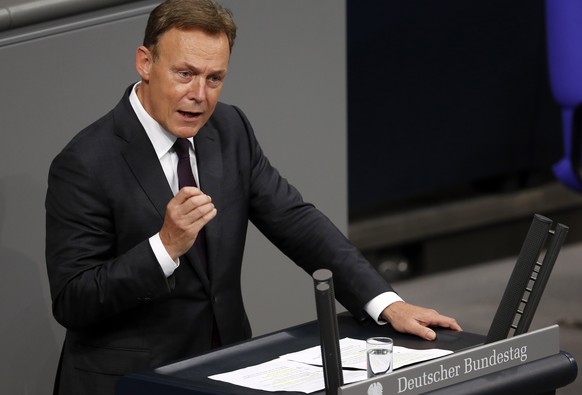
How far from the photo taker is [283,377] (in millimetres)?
2545

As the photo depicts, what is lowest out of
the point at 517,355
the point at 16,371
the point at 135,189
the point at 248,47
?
the point at 16,371

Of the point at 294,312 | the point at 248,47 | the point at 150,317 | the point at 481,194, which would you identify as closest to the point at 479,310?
the point at 481,194

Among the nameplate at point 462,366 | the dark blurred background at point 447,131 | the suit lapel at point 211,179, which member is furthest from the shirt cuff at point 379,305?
the dark blurred background at point 447,131

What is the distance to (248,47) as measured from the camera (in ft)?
12.9

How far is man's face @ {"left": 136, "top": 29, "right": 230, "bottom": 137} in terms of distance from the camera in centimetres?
279

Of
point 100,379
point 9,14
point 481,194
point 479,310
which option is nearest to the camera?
point 100,379

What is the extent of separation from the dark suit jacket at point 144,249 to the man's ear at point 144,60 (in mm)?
113

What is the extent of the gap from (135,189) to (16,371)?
2.94 feet

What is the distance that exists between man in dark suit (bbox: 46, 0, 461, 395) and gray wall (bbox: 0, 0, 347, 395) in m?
0.59

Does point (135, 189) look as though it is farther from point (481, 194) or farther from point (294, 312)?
point (481, 194)

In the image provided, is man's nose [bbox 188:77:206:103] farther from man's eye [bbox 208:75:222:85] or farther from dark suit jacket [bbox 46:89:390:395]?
dark suit jacket [bbox 46:89:390:395]

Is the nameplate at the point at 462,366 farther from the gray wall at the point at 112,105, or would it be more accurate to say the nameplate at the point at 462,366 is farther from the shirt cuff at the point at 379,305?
the gray wall at the point at 112,105

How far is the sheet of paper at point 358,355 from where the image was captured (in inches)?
102

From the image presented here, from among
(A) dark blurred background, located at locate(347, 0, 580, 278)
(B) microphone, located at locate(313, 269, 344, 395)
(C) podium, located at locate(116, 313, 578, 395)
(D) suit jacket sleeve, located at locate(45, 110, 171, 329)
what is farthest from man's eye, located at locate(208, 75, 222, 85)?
(A) dark blurred background, located at locate(347, 0, 580, 278)
